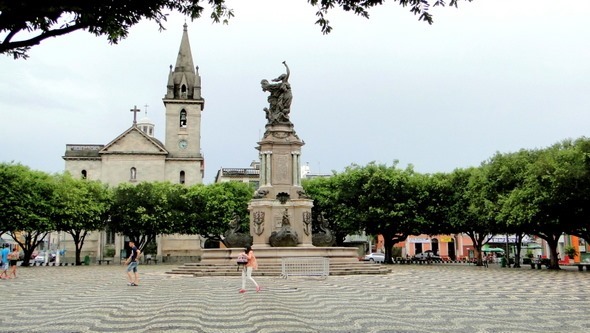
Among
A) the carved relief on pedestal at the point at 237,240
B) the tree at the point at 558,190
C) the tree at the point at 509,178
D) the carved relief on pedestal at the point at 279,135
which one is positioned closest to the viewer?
the carved relief on pedestal at the point at 237,240

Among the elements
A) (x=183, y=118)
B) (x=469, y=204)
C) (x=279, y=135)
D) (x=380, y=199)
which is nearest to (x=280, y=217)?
(x=279, y=135)

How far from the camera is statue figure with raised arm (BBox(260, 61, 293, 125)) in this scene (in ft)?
102

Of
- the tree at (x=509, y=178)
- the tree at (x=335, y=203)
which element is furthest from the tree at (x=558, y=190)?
the tree at (x=335, y=203)

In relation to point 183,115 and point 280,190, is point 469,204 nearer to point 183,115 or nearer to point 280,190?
point 280,190

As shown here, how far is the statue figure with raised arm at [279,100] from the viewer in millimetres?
30984

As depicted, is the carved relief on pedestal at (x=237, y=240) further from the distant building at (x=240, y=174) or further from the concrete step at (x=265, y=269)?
the distant building at (x=240, y=174)

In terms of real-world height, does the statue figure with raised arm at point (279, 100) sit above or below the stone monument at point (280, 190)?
above

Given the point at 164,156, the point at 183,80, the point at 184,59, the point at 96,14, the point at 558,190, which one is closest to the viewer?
the point at 96,14

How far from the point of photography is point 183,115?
71.9m

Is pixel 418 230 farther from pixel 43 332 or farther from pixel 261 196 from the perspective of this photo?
pixel 43 332

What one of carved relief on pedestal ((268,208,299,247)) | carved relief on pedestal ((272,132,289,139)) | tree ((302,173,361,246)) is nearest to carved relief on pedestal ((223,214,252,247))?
carved relief on pedestal ((268,208,299,247))

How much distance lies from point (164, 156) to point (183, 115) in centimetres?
600

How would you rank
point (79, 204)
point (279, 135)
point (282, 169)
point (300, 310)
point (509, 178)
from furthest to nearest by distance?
1. point (79, 204)
2. point (509, 178)
3. point (279, 135)
4. point (282, 169)
5. point (300, 310)

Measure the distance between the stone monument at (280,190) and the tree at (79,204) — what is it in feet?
77.2
